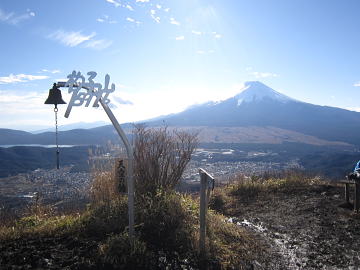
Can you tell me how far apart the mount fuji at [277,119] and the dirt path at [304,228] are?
91.4 m

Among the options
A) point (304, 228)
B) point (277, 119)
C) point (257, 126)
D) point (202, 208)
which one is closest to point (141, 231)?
point (202, 208)

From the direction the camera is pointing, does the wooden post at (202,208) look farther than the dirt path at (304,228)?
No

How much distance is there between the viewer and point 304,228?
669 cm

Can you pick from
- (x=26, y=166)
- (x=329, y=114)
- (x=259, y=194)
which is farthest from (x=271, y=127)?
(x=259, y=194)

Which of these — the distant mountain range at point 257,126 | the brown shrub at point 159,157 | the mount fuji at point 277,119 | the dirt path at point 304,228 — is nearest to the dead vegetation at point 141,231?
the brown shrub at point 159,157

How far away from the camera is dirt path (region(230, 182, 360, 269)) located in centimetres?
517

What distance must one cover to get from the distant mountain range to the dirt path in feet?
209

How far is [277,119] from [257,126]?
2056 centimetres

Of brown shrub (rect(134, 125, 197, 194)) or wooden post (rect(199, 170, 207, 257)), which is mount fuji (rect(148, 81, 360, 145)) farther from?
wooden post (rect(199, 170, 207, 257))

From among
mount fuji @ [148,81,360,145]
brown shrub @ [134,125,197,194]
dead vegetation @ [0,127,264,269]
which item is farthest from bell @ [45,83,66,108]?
mount fuji @ [148,81,360,145]

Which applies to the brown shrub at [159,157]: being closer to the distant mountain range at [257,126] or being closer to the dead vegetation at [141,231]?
the dead vegetation at [141,231]

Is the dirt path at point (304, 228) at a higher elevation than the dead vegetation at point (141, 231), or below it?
below

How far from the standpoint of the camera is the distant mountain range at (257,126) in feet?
295

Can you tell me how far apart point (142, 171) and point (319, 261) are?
3275 millimetres
